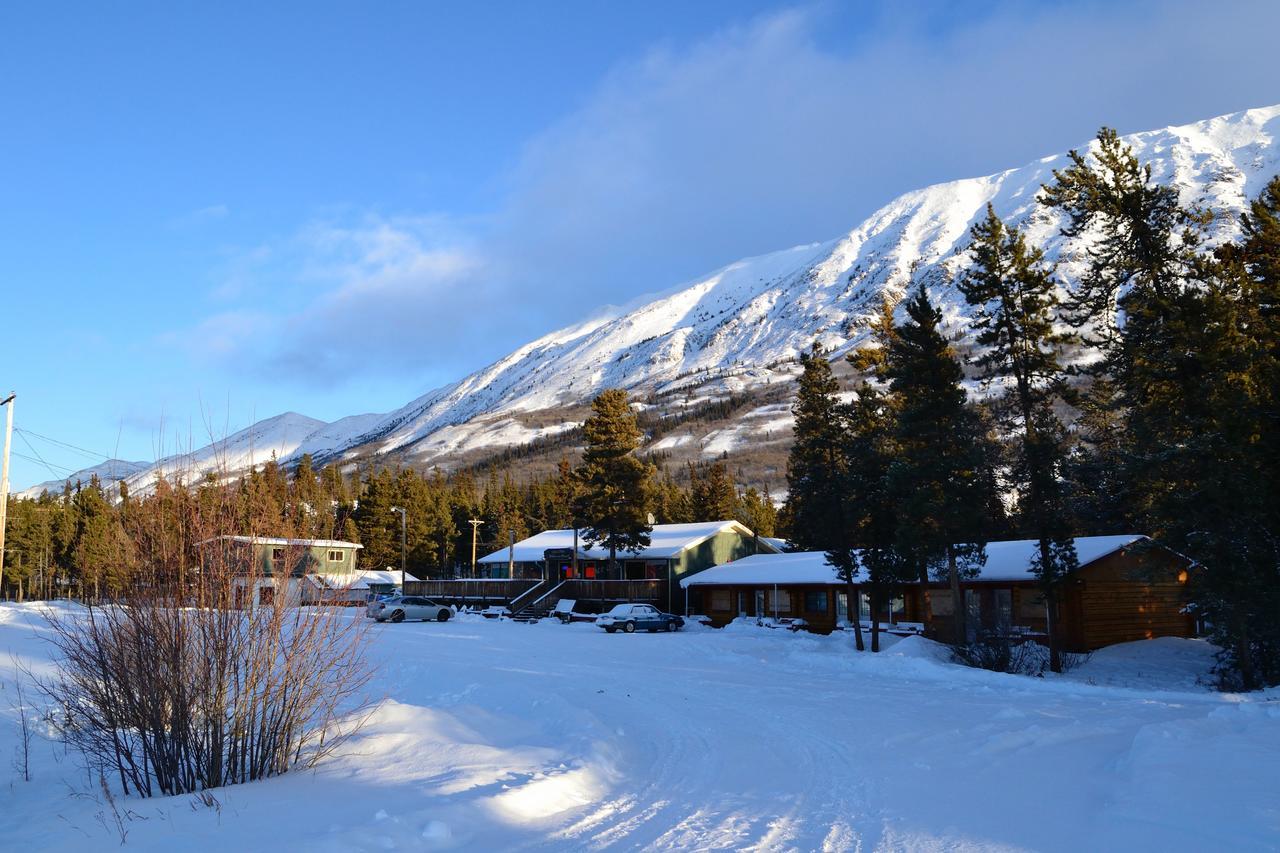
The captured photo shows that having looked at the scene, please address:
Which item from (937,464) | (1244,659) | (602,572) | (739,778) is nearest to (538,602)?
(602,572)

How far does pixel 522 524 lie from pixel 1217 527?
75908 mm

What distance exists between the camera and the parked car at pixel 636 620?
41.3 m

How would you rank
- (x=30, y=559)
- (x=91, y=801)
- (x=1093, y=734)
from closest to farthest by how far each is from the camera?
(x=91, y=801)
(x=1093, y=734)
(x=30, y=559)

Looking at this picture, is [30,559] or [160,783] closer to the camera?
[160,783]

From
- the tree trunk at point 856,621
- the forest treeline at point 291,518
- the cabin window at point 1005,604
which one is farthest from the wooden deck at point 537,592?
the cabin window at point 1005,604

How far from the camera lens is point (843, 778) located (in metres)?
9.59

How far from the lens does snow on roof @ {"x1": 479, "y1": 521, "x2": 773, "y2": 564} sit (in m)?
54.3

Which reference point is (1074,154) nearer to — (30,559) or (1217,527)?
(1217,527)

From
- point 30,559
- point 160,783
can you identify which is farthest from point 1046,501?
point 30,559

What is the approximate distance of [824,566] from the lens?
4297 cm

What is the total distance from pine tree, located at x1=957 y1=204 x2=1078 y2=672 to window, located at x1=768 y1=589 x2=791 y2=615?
1693cm

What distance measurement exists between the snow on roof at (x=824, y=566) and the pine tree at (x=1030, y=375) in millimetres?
1705

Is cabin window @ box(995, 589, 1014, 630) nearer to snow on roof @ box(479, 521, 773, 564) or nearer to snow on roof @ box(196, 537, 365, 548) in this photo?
snow on roof @ box(479, 521, 773, 564)

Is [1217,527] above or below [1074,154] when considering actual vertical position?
below
